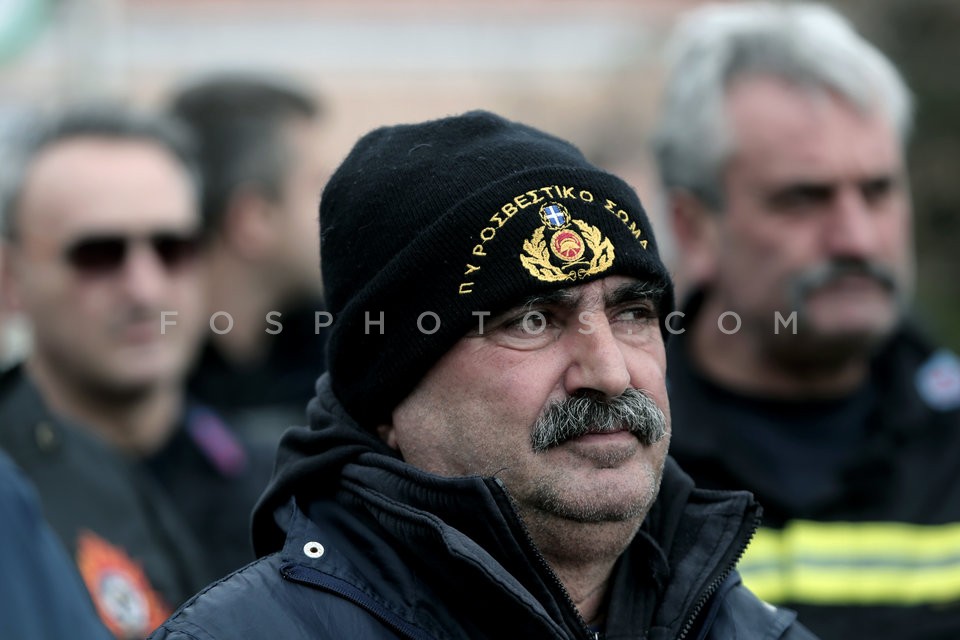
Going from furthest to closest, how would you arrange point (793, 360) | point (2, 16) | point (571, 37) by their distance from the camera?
point (571, 37)
point (2, 16)
point (793, 360)

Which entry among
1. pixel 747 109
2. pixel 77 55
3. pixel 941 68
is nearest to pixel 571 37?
pixel 941 68

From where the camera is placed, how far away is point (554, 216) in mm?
2693

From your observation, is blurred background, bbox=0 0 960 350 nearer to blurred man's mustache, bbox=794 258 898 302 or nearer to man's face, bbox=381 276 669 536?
blurred man's mustache, bbox=794 258 898 302

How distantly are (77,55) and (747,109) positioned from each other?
4.77 m

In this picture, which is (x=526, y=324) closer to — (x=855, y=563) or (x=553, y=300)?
(x=553, y=300)

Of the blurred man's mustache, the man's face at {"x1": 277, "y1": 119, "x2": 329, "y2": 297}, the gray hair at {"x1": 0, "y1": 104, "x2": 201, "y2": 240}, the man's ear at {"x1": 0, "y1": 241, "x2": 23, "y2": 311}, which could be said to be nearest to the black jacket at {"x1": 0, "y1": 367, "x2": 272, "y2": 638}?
the man's ear at {"x1": 0, "y1": 241, "x2": 23, "y2": 311}

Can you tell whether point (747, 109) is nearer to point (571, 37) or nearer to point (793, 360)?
point (793, 360)

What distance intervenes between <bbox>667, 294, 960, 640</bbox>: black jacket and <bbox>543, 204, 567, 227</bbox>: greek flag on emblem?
169 cm

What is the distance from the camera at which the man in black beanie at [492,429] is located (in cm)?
252

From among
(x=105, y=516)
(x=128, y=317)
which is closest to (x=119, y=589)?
(x=105, y=516)

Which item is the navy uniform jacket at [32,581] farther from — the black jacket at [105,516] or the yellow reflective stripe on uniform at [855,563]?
the yellow reflective stripe on uniform at [855,563]

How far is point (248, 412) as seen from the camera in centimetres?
688

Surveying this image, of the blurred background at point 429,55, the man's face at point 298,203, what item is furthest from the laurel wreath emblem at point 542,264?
the blurred background at point 429,55

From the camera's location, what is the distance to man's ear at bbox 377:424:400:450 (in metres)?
2.84
